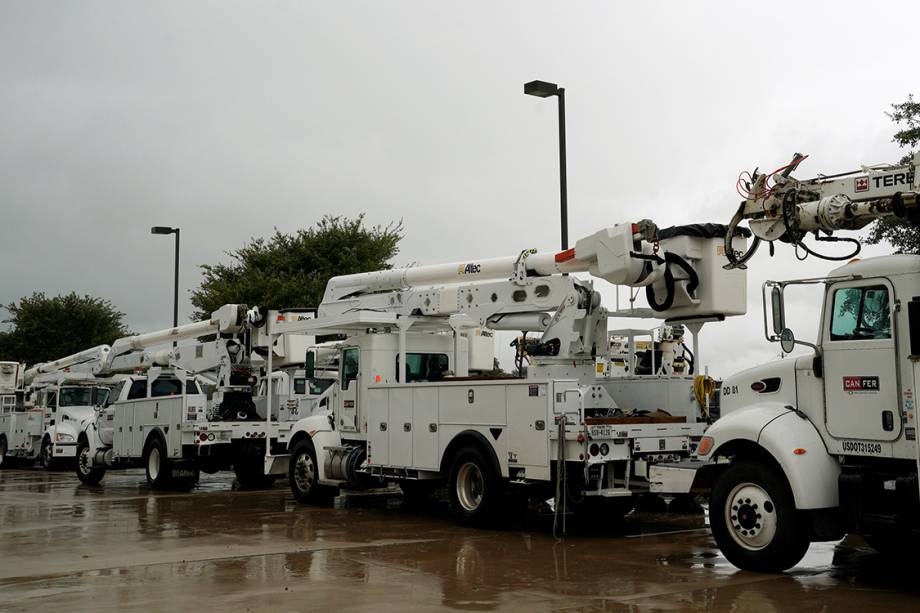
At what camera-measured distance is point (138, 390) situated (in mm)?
23438

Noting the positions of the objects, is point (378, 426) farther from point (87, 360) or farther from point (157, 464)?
point (87, 360)

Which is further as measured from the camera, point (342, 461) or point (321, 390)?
point (321, 390)

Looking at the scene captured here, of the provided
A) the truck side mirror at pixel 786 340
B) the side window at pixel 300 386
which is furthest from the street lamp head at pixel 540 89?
the side window at pixel 300 386

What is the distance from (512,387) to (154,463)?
37.4 ft

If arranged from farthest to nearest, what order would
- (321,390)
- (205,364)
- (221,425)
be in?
(321,390), (205,364), (221,425)

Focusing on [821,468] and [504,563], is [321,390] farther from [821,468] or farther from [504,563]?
[821,468]

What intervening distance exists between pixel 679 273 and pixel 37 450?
23643 millimetres

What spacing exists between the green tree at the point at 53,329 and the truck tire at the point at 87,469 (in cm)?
2355

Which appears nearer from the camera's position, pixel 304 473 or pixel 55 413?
pixel 304 473

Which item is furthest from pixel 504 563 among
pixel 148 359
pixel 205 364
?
pixel 148 359

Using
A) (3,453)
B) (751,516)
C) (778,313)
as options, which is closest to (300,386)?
(3,453)

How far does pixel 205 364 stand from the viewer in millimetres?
22469

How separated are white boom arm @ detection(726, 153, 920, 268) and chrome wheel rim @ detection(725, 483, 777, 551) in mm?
2493

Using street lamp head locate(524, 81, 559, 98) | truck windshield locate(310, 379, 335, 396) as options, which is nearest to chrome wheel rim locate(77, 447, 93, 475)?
truck windshield locate(310, 379, 335, 396)
